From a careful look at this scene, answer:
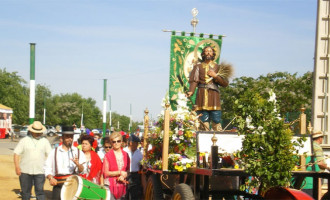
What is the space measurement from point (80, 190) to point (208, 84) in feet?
12.0

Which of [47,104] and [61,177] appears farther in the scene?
[47,104]

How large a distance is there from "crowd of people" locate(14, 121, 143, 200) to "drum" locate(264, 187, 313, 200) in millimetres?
3608

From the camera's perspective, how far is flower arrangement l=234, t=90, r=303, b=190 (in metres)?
6.21

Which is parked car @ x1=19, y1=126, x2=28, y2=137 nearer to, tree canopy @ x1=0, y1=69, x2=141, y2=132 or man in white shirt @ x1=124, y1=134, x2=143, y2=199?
tree canopy @ x1=0, y1=69, x2=141, y2=132

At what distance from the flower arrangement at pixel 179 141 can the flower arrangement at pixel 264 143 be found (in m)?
1.98

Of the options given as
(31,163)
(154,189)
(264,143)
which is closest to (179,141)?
(154,189)

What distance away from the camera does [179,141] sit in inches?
345

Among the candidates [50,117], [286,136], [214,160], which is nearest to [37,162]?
[214,160]

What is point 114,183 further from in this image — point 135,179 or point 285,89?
point 285,89

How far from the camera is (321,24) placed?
12930 millimetres

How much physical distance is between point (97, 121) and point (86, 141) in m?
122

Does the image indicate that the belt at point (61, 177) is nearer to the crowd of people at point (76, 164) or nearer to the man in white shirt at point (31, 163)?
the crowd of people at point (76, 164)

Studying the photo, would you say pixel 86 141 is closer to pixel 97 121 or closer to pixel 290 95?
pixel 290 95

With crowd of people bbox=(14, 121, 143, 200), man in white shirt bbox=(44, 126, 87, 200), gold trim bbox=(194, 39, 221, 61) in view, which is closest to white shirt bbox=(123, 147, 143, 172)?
crowd of people bbox=(14, 121, 143, 200)
